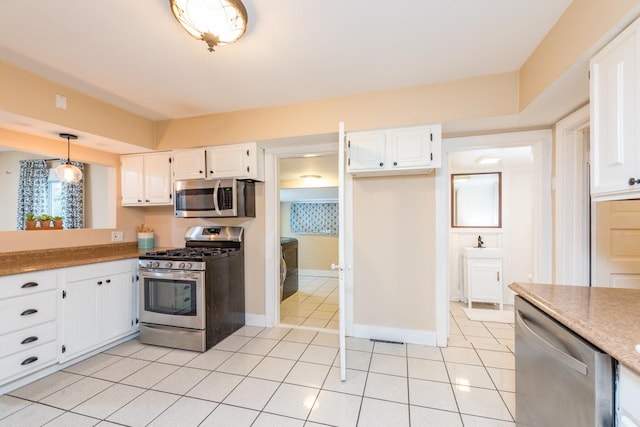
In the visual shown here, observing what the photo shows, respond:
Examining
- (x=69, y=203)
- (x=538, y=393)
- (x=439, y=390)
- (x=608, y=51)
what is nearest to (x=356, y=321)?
(x=439, y=390)

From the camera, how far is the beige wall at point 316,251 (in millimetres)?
6145

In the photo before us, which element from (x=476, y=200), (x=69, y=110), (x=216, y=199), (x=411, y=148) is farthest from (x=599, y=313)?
(x=69, y=110)

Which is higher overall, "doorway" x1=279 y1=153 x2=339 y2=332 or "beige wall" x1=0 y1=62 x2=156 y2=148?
"beige wall" x1=0 y1=62 x2=156 y2=148

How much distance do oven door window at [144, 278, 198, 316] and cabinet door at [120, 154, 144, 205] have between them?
1171 mm

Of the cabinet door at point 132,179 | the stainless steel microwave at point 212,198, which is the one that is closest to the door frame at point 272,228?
the stainless steel microwave at point 212,198

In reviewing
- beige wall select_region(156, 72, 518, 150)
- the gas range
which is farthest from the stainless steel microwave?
beige wall select_region(156, 72, 518, 150)

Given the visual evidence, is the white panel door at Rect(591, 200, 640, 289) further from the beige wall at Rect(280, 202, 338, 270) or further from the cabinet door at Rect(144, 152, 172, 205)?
the beige wall at Rect(280, 202, 338, 270)

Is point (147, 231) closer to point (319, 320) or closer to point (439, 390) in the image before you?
point (319, 320)

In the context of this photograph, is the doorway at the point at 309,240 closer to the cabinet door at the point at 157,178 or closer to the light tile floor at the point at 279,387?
the light tile floor at the point at 279,387

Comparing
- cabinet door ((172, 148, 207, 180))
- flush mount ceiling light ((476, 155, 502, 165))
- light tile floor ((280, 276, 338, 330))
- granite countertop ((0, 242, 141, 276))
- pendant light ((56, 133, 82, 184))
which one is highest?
flush mount ceiling light ((476, 155, 502, 165))

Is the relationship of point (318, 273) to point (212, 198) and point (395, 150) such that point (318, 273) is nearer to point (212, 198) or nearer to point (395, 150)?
point (212, 198)

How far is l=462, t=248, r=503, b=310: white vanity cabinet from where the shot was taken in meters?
3.70

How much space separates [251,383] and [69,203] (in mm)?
3445

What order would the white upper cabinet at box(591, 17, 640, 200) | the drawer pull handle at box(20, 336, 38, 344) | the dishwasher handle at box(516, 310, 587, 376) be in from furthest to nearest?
the drawer pull handle at box(20, 336, 38, 344) → the white upper cabinet at box(591, 17, 640, 200) → the dishwasher handle at box(516, 310, 587, 376)
